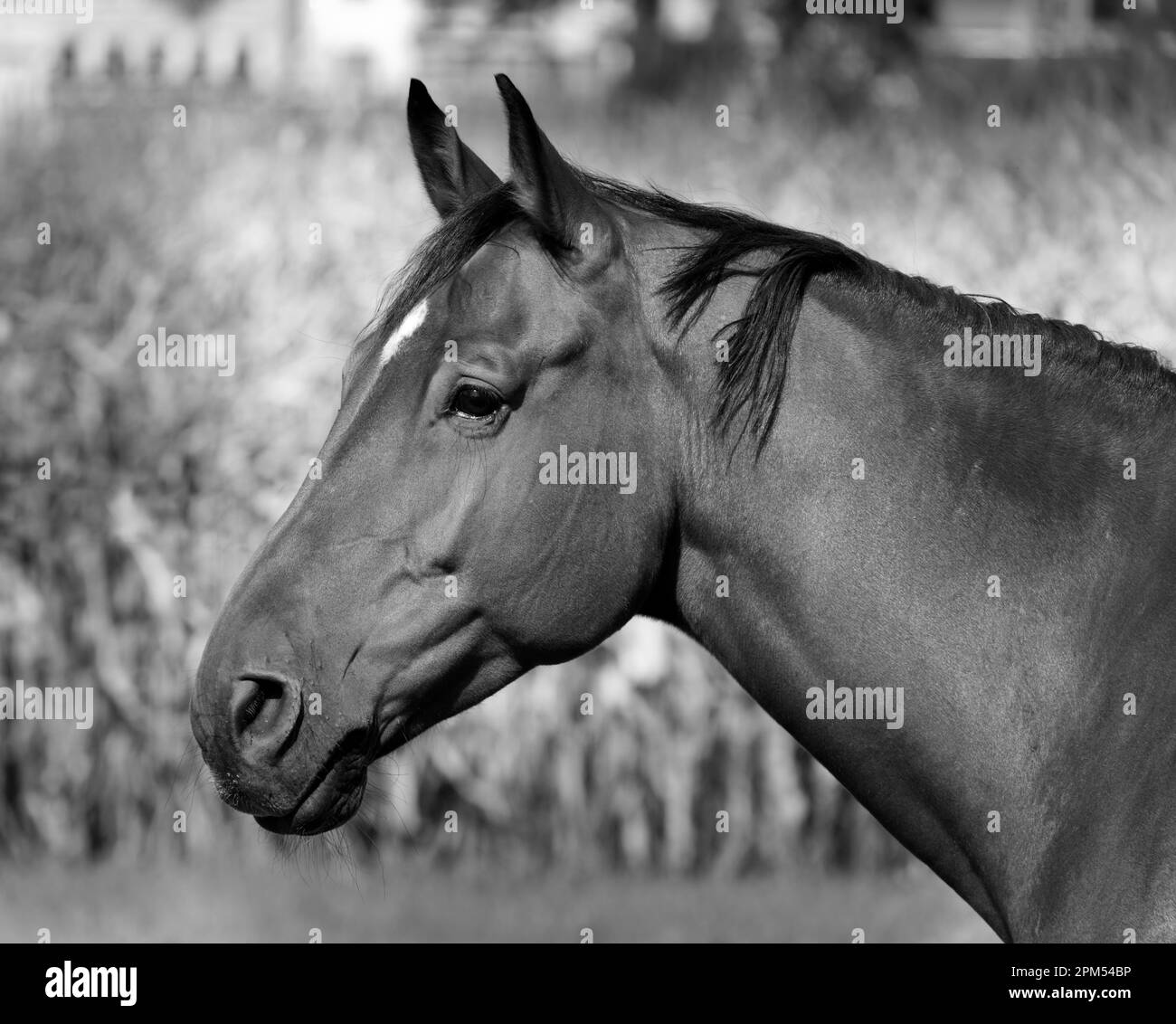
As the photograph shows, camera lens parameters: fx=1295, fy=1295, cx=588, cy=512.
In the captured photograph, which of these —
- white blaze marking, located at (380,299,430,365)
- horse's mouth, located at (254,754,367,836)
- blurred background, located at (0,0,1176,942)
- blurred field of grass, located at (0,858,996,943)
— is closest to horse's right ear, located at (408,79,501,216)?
white blaze marking, located at (380,299,430,365)

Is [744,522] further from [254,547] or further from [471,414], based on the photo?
[254,547]

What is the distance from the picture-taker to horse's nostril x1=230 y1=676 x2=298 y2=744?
2514 mm

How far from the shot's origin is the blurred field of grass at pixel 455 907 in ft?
20.0

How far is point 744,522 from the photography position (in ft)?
8.62

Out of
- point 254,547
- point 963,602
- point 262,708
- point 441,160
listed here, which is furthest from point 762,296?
point 254,547

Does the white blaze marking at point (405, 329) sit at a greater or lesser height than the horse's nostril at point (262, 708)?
greater

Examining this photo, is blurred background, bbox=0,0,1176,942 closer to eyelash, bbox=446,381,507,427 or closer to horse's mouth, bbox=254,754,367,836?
horse's mouth, bbox=254,754,367,836

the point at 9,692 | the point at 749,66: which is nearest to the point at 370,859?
the point at 9,692

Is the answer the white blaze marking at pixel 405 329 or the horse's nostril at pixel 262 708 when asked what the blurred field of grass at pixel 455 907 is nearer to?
the horse's nostril at pixel 262 708

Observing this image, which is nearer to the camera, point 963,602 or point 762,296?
point 963,602

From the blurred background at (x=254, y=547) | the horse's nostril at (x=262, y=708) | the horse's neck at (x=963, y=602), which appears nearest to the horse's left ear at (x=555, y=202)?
the horse's neck at (x=963, y=602)

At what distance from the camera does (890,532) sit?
2549 millimetres

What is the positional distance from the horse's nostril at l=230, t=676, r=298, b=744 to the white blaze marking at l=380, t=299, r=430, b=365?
689 millimetres

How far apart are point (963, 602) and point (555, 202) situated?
1.14 meters
